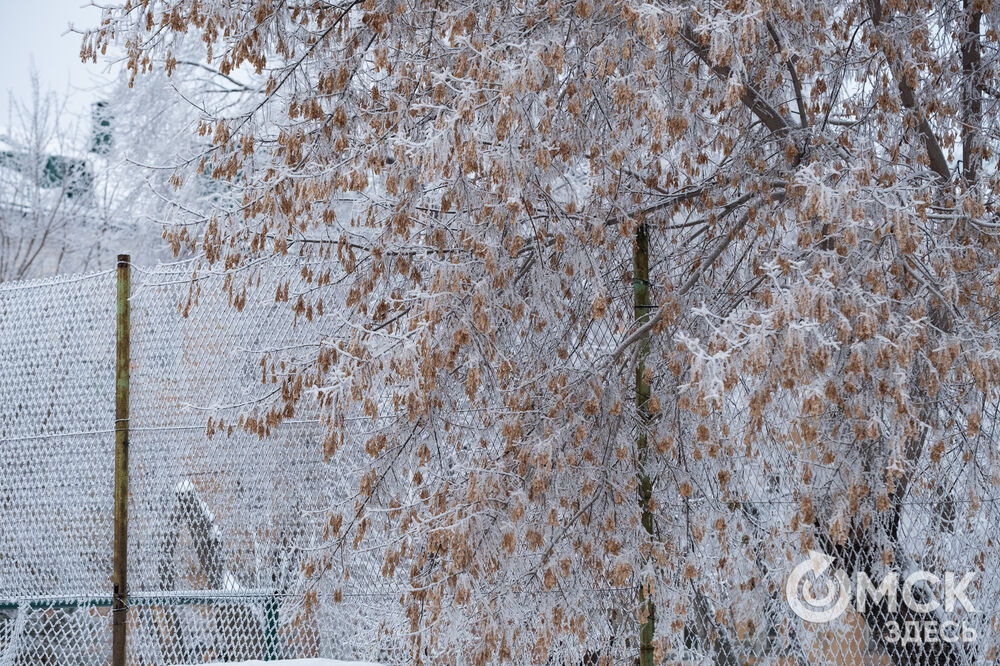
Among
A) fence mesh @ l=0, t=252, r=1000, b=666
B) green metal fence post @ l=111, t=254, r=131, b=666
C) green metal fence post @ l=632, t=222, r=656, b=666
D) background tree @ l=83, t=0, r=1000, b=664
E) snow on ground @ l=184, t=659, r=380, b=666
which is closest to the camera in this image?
background tree @ l=83, t=0, r=1000, b=664

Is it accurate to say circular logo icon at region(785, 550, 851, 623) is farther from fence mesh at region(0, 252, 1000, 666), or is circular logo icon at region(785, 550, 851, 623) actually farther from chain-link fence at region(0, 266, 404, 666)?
chain-link fence at region(0, 266, 404, 666)

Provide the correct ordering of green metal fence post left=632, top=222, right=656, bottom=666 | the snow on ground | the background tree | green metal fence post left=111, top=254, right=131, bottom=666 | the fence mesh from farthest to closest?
green metal fence post left=111, top=254, right=131, bottom=666
the snow on ground
the fence mesh
green metal fence post left=632, top=222, right=656, bottom=666
the background tree

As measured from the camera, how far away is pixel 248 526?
14.8ft

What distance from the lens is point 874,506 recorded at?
13.7 ft

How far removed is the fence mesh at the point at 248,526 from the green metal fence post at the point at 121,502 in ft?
0.15

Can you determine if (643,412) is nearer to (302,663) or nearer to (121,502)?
(302,663)

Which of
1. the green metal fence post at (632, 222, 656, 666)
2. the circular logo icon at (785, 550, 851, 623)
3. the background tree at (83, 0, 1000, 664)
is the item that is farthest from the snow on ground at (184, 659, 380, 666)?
the circular logo icon at (785, 550, 851, 623)

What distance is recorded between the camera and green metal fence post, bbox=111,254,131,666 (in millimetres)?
4695

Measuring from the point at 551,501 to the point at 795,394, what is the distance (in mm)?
962

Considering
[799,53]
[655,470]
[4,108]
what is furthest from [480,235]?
[4,108]

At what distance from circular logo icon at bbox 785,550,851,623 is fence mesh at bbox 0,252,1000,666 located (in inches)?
0.7

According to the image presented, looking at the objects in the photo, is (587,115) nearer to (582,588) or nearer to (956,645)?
(582,588)

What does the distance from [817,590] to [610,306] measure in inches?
53.4

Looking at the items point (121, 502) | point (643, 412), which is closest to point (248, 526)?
point (121, 502)
